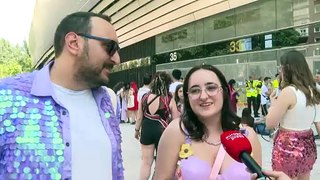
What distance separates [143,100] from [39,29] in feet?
231

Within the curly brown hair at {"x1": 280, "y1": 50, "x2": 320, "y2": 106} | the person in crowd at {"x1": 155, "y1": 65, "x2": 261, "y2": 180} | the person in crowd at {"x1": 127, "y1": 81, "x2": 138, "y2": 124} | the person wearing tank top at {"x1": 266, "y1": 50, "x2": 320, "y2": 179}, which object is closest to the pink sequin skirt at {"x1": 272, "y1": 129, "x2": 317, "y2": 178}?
the person wearing tank top at {"x1": 266, "y1": 50, "x2": 320, "y2": 179}

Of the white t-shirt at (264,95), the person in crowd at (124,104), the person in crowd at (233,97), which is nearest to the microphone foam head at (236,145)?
the person in crowd at (233,97)

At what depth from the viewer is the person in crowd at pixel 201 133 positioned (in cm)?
268

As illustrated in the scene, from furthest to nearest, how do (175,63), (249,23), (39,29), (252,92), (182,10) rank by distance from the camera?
(39,29) → (175,63) → (182,10) → (249,23) → (252,92)

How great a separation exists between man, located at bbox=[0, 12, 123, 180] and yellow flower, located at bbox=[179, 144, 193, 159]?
21.9 inches

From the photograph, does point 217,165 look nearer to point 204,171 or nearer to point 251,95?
point 204,171

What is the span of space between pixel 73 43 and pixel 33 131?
1.47 ft

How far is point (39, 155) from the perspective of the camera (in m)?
1.95

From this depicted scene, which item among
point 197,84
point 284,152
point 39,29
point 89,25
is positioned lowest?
point 284,152

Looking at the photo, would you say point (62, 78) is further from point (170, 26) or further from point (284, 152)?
point (170, 26)

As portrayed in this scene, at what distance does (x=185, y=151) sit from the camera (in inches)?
109

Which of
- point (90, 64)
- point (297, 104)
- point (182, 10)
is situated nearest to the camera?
point (90, 64)

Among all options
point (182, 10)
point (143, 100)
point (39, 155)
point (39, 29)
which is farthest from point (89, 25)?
point (39, 29)

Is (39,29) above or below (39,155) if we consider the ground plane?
above
